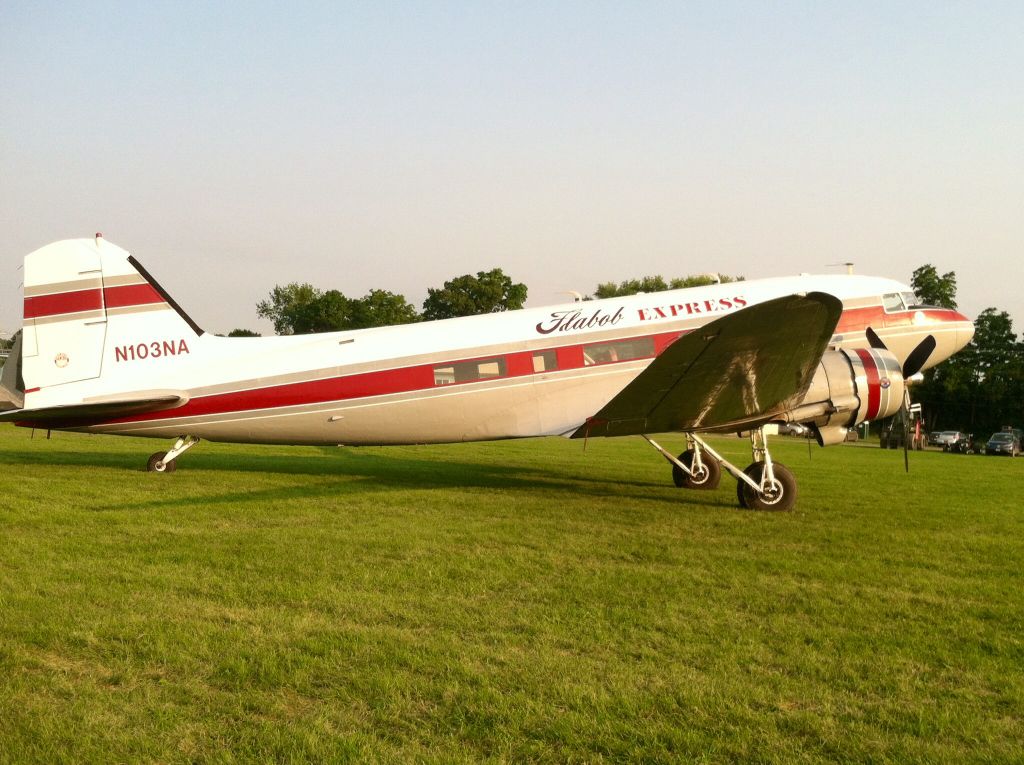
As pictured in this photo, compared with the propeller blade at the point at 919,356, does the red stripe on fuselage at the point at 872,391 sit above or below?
below

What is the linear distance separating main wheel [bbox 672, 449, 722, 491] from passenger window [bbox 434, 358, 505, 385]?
3.63m

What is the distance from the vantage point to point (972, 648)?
183 inches

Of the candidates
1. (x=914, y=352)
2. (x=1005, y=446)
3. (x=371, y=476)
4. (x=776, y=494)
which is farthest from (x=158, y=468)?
(x=1005, y=446)

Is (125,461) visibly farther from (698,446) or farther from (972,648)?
(972,648)

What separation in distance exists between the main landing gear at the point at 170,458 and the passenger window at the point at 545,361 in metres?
5.65

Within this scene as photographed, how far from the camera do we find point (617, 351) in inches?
466

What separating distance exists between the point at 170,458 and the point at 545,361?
21.2 ft

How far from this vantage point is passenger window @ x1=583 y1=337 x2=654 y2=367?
11.8 m

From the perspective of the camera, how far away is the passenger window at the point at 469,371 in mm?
11586

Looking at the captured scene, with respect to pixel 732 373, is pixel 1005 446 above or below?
below

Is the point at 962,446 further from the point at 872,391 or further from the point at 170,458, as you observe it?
the point at 170,458

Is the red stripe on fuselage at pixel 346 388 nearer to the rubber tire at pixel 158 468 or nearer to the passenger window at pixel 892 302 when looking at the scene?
the rubber tire at pixel 158 468

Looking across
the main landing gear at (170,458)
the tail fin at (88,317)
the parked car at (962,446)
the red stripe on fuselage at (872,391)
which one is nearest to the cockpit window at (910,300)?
the red stripe on fuselage at (872,391)

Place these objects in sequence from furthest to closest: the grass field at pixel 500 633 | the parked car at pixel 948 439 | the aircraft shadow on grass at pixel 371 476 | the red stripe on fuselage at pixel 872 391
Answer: the parked car at pixel 948 439, the aircraft shadow on grass at pixel 371 476, the red stripe on fuselage at pixel 872 391, the grass field at pixel 500 633
